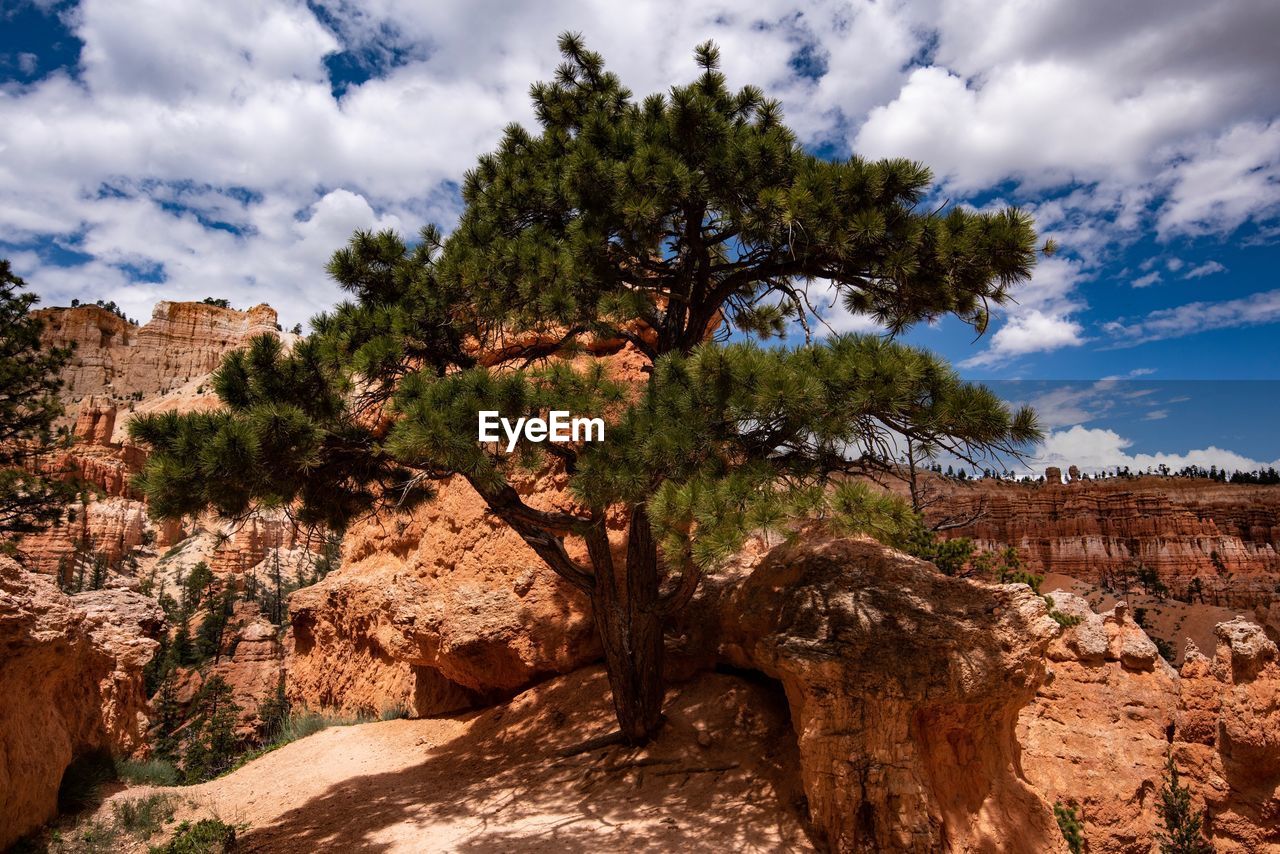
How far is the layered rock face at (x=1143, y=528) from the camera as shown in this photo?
6650 cm

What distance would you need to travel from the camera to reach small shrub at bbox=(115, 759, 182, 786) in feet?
26.8

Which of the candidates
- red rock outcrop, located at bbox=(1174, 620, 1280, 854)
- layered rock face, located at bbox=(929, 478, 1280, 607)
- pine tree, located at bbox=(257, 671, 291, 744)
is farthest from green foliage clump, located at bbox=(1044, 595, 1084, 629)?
layered rock face, located at bbox=(929, 478, 1280, 607)

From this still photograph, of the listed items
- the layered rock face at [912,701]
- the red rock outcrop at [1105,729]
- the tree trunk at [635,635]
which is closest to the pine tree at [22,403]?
the tree trunk at [635,635]

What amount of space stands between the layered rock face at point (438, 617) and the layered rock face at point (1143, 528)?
59991mm

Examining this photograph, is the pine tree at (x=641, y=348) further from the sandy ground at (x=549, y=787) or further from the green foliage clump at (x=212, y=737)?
the green foliage clump at (x=212, y=737)

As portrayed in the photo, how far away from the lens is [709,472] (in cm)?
535

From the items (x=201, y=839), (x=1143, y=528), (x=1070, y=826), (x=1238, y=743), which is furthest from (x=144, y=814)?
(x=1143, y=528)

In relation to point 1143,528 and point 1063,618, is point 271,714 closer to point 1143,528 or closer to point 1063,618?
point 1063,618

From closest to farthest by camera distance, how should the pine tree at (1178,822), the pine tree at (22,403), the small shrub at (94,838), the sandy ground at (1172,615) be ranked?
the small shrub at (94,838), the pine tree at (1178,822), the pine tree at (22,403), the sandy ground at (1172,615)

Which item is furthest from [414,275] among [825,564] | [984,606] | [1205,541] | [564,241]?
[1205,541]

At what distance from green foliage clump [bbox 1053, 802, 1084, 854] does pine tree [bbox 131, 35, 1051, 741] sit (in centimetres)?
379

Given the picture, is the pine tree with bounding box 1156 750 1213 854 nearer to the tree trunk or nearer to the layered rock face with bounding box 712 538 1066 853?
the layered rock face with bounding box 712 538 1066 853

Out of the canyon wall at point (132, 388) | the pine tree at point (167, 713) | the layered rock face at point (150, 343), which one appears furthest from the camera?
the layered rock face at point (150, 343)

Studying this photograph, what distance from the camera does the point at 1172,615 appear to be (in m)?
50.0
